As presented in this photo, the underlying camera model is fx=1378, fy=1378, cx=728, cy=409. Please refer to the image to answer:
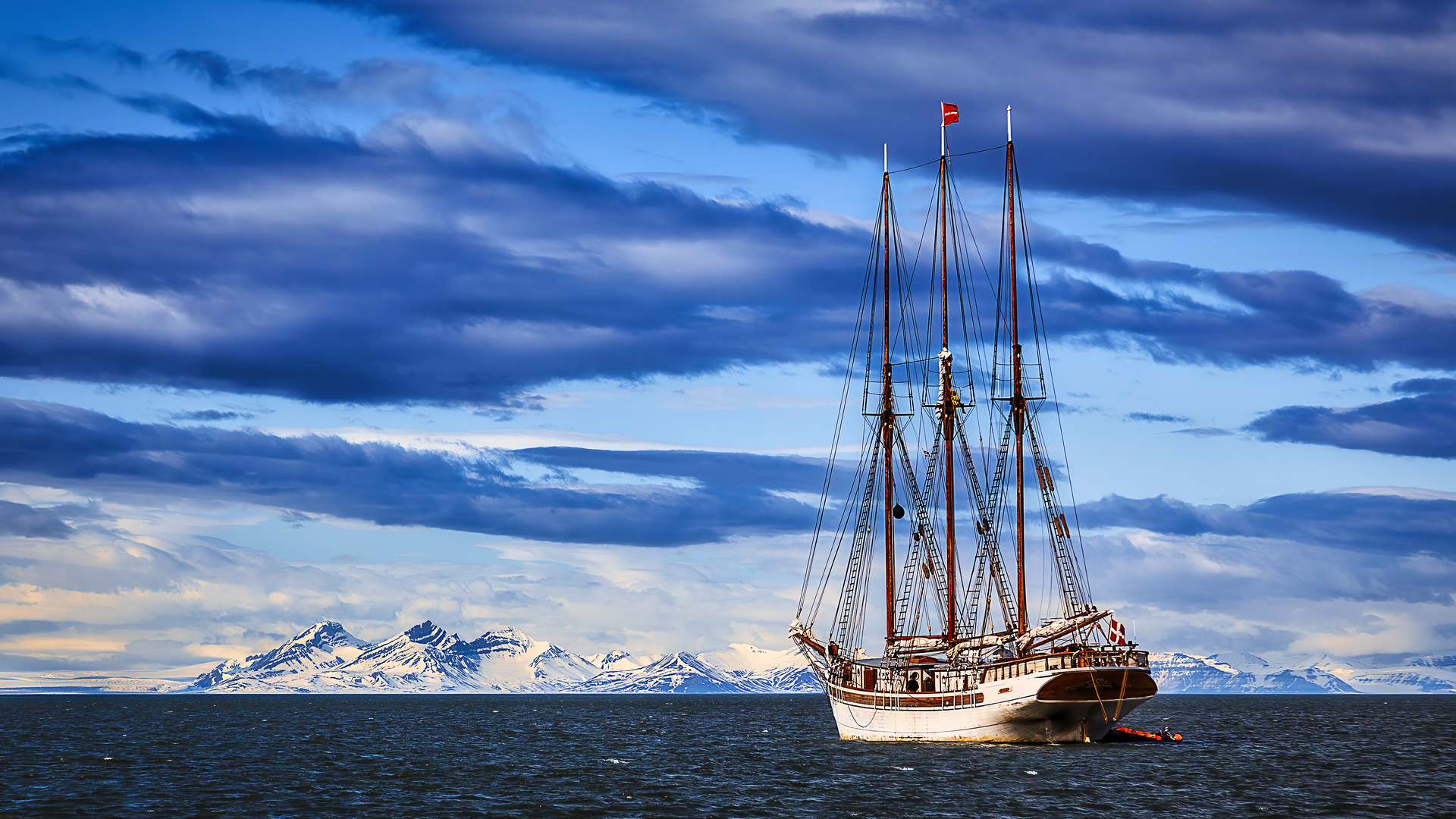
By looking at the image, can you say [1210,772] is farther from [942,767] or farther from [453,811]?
[453,811]

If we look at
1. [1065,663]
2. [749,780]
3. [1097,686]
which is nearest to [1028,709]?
[1065,663]

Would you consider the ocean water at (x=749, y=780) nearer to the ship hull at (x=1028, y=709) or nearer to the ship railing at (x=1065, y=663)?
the ship hull at (x=1028, y=709)

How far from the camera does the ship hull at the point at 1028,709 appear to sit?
111500 millimetres

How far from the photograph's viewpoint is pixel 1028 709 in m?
113

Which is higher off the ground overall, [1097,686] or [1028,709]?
[1097,686]

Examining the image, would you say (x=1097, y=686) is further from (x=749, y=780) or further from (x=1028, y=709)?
(x=749, y=780)

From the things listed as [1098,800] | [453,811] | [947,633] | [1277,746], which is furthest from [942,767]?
[1277,746]

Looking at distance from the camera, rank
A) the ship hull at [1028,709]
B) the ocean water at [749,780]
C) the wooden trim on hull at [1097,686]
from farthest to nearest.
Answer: the ship hull at [1028,709] → the wooden trim on hull at [1097,686] → the ocean water at [749,780]

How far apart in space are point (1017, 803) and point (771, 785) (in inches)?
850

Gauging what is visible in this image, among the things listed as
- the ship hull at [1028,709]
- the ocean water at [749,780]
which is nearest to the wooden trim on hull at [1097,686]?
the ship hull at [1028,709]

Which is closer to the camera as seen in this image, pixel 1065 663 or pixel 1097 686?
pixel 1065 663

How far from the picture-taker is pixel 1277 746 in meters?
148

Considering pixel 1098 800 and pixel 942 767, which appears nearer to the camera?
pixel 1098 800

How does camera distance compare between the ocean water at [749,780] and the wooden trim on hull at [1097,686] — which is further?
the wooden trim on hull at [1097,686]
